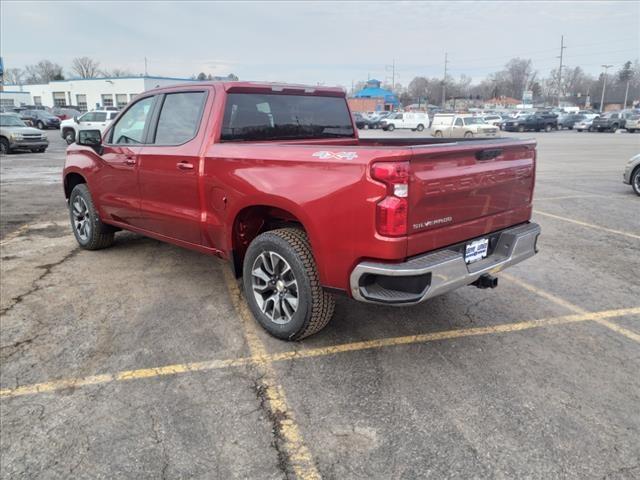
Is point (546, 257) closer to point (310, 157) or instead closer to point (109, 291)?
point (310, 157)

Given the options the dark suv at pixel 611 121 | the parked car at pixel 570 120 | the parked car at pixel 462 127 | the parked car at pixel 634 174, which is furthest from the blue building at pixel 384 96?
the parked car at pixel 634 174

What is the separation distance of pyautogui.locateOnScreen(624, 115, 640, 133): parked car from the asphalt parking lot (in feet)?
136

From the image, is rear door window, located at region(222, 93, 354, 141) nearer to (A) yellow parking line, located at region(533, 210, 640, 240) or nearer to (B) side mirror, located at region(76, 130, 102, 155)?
(B) side mirror, located at region(76, 130, 102, 155)

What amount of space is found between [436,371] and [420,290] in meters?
→ 0.72

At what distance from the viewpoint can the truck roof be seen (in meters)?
4.37

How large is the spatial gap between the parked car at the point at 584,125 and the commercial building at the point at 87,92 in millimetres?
42920

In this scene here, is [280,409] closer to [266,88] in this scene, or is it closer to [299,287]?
[299,287]

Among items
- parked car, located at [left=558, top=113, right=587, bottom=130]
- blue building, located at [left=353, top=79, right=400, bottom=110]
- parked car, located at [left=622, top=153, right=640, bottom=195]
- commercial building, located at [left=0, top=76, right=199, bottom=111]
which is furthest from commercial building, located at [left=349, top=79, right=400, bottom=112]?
parked car, located at [left=622, top=153, right=640, bottom=195]

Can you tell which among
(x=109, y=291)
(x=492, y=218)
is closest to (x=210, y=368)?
(x=109, y=291)

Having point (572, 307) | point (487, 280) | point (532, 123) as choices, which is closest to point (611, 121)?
point (532, 123)

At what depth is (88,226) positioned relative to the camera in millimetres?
6324

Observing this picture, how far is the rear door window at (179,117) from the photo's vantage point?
177 inches

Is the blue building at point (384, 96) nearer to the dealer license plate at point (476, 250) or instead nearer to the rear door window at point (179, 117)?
the rear door window at point (179, 117)

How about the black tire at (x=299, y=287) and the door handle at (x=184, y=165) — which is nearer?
the black tire at (x=299, y=287)
